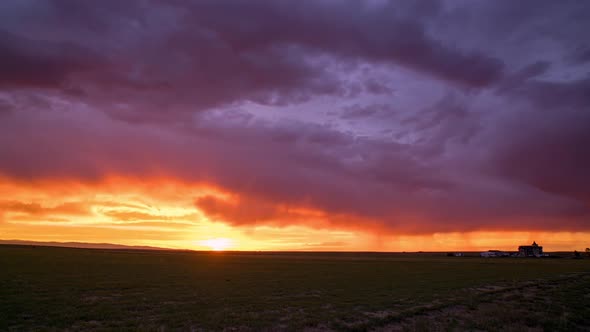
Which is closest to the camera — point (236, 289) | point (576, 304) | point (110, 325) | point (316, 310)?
point (110, 325)

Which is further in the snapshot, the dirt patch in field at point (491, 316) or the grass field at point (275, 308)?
the dirt patch in field at point (491, 316)

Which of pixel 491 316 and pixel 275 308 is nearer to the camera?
pixel 491 316

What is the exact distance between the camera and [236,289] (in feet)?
115

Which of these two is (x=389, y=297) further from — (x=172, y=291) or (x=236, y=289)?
(x=172, y=291)

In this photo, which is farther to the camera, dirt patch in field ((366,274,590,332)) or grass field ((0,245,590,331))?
dirt patch in field ((366,274,590,332))

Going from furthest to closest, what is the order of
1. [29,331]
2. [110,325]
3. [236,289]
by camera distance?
1. [236,289]
2. [110,325]
3. [29,331]

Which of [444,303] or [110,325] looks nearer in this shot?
[110,325]

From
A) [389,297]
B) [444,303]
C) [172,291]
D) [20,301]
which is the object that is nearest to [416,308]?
[444,303]

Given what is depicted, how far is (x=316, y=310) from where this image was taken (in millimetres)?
24219

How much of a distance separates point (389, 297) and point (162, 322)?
18.9 meters

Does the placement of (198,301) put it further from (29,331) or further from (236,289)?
(29,331)

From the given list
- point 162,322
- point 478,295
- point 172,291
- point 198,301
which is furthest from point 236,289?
point 478,295

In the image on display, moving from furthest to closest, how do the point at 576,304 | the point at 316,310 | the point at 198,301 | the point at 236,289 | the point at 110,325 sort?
the point at 236,289 → the point at 576,304 → the point at 198,301 → the point at 316,310 → the point at 110,325

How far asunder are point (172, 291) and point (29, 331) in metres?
15.9
